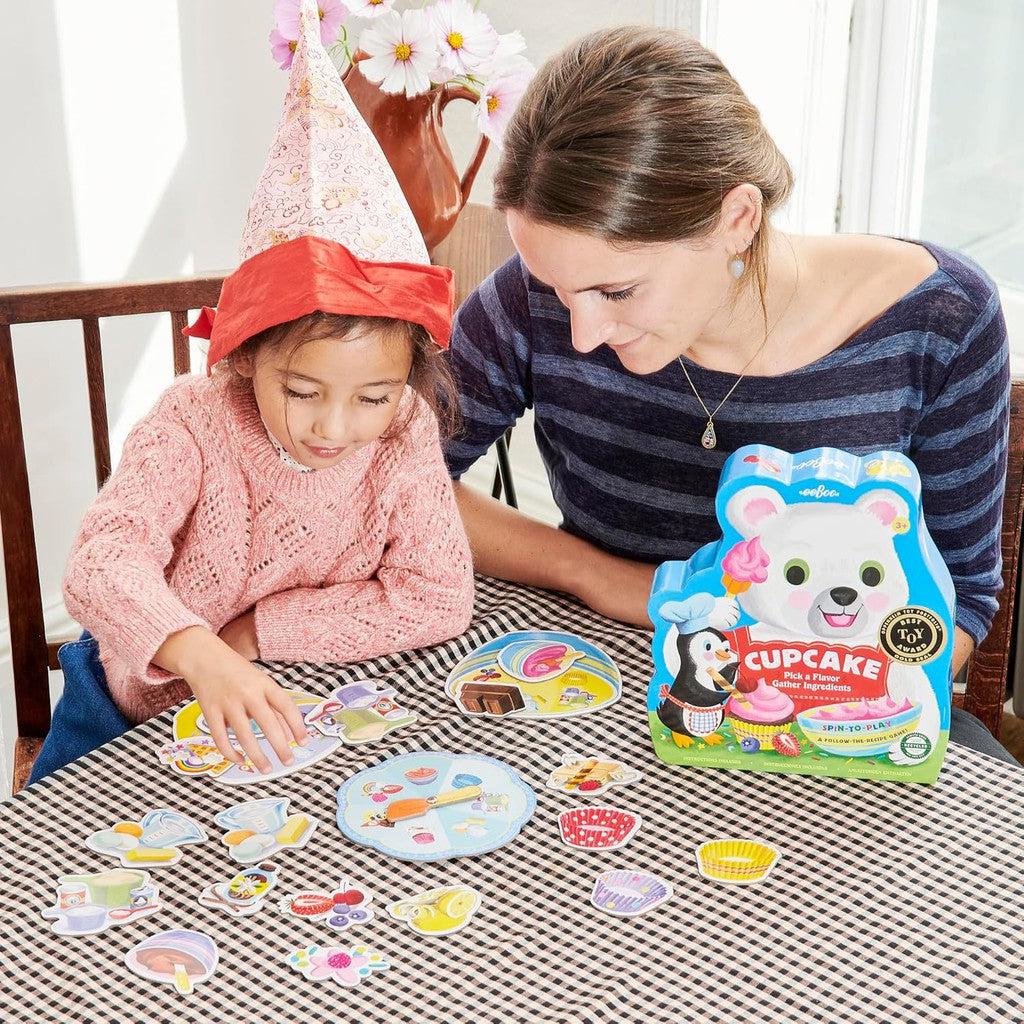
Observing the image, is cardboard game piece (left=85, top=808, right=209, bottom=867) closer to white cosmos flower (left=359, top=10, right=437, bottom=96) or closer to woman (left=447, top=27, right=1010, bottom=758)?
woman (left=447, top=27, right=1010, bottom=758)

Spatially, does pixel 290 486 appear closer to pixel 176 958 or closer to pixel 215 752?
pixel 215 752

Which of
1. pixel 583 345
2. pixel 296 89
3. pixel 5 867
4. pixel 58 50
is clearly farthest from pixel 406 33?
pixel 5 867

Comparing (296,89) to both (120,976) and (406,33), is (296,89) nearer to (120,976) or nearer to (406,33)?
(406,33)

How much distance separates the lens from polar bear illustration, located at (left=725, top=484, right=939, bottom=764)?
3.10 ft

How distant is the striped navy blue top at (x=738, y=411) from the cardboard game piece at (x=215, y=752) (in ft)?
1.56

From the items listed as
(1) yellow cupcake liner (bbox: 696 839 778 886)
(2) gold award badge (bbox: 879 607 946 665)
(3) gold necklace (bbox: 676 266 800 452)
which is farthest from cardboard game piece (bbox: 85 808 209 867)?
(3) gold necklace (bbox: 676 266 800 452)

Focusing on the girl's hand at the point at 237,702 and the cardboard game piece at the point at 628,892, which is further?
the girl's hand at the point at 237,702

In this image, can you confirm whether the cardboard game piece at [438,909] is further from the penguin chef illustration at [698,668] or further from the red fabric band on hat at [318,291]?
Result: the red fabric band on hat at [318,291]

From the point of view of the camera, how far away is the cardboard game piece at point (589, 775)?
1002mm

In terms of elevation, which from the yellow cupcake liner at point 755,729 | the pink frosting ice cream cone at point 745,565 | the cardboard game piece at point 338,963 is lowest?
the cardboard game piece at point 338,963

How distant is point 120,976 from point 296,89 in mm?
767

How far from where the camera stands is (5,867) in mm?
910

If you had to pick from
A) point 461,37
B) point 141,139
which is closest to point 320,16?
point 461,37

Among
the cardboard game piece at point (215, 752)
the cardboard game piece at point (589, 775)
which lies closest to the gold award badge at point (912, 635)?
the cardboard game piece at point (589, 775)
